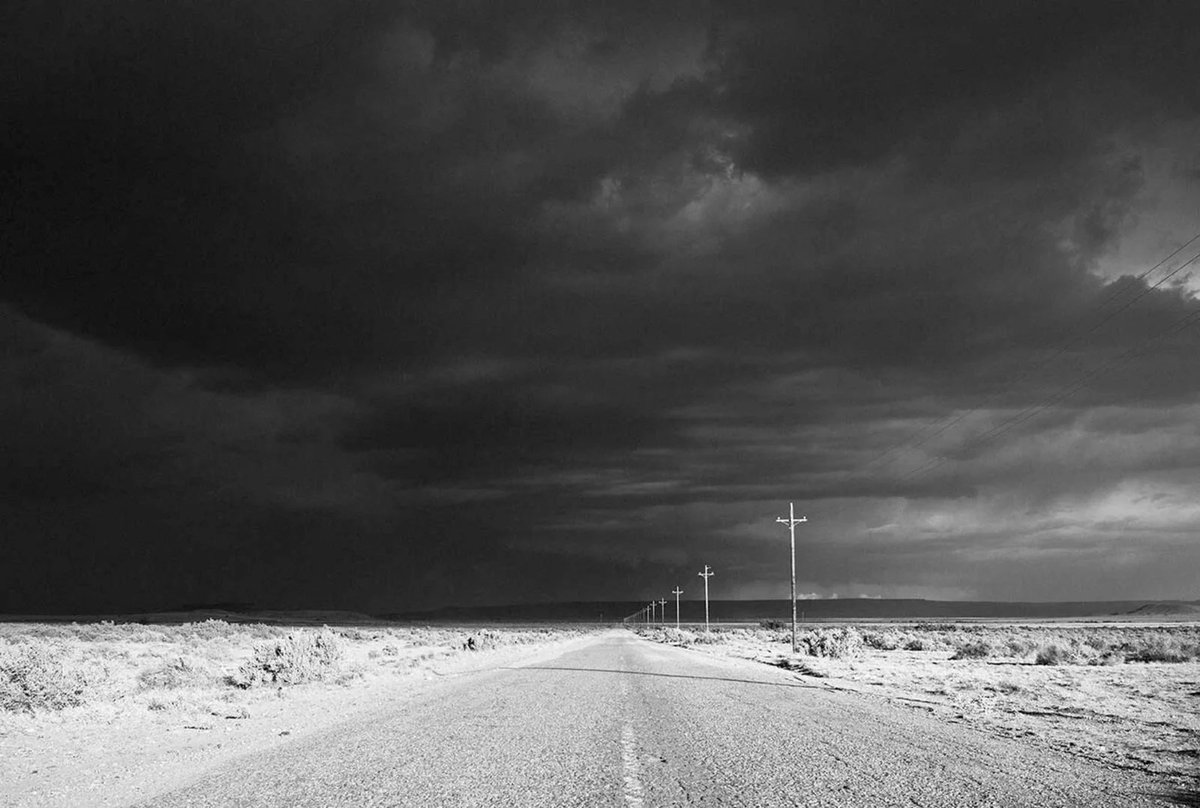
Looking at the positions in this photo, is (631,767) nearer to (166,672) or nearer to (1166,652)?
(166,672)

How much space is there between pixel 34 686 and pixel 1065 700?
70.6 feet

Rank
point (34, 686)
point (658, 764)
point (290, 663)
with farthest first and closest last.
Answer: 1. point (290, 663)
2. point (34, 686)
3. point (658, 764)

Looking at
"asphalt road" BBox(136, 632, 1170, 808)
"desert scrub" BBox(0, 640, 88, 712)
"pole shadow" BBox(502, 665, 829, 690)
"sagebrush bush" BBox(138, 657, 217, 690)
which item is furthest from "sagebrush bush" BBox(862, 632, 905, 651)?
"desert scrub" BBox(0, 640, 88, 712)

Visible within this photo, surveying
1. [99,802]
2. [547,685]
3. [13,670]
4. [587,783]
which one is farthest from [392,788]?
[547,685]

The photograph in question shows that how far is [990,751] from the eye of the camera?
10.8 meters

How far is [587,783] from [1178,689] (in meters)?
21.5

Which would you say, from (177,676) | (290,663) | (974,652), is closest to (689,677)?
(290,663)

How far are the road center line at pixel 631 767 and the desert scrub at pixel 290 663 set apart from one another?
14.8m

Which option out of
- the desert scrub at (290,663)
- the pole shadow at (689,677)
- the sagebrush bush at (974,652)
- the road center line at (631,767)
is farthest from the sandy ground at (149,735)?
the sagebrush bush at (974,652)

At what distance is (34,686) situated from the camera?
53.0 ft

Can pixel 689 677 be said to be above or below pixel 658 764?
below

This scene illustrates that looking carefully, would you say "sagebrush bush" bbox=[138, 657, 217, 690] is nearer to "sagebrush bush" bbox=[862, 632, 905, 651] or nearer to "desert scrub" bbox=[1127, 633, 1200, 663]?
"desert scrub" bbox=[1127, 633, 1200, 663]

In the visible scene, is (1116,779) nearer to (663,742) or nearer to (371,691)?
(663,742)

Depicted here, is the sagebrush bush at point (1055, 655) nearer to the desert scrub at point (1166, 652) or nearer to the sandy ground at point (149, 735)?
the desert scrub at point (1166, 652)
